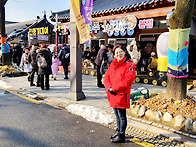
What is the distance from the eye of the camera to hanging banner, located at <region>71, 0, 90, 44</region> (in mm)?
5703

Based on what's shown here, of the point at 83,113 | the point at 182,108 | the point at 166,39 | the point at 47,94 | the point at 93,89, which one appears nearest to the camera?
the point at 182,108

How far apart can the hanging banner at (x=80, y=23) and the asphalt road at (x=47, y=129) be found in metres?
2.36

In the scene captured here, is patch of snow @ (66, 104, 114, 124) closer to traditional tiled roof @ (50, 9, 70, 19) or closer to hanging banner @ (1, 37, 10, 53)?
hanging banner @ (1, 37, 10, 53)

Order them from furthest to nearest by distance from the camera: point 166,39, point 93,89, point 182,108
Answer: point 93,89 < point 166,39 < point 182,108

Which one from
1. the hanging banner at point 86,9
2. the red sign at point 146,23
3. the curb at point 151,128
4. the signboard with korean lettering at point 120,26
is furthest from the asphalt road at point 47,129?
the signboard with korean lettering at point 120,26

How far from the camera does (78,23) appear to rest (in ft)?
19.0

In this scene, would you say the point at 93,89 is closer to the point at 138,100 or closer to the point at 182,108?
the point at 138,100

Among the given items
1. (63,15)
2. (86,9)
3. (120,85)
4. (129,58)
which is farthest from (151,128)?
(63,15)

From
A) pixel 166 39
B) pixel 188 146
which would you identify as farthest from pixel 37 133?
pixel 166 39

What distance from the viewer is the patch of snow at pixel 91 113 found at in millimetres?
4690

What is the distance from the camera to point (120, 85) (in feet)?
11.0

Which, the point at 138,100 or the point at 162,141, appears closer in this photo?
the point at 162,141

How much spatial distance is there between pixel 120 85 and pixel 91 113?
196 cm

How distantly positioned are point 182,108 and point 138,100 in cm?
121
